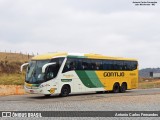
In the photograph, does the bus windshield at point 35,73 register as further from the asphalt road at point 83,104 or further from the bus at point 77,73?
the asphalt road at point 83,104

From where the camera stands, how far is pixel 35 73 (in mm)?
28703

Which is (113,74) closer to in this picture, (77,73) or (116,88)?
(116,88)

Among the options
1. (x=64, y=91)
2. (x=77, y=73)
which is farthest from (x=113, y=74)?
(x=64, y=91)

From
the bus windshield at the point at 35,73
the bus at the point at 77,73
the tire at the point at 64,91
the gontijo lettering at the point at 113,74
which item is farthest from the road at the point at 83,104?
the gontijo lettering at the point at 113,74

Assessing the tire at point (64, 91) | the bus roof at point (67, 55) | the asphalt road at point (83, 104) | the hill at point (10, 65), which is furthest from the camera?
the hill at point (10, 65)

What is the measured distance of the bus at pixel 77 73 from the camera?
94.0 feet

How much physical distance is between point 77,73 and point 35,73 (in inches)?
151

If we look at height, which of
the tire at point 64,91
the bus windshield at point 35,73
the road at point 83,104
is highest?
the bus windshield at point 35,73

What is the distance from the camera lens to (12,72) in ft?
250

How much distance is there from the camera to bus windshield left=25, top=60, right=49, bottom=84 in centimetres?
2845

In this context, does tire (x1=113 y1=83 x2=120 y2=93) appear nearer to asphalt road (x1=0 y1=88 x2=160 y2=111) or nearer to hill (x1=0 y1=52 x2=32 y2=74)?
asphalt road (x1=0 y1=88 x2=160 y2=111)

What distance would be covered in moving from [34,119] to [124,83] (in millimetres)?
22822

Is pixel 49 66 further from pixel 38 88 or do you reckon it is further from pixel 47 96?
pixel 47 96

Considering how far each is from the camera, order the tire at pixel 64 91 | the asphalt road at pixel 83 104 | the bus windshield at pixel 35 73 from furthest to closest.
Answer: the tire at pixel 64 91
the bus windshield at pixel 35 73
the asphalt road at pixel 83 104
